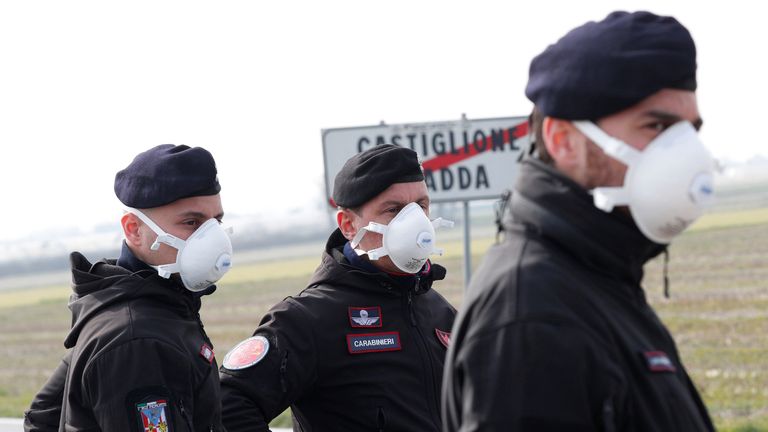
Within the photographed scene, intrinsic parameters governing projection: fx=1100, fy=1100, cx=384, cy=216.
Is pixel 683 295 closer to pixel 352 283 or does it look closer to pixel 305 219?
pixel 352 283

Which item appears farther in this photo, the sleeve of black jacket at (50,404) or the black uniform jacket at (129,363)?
the sleeve of black jacket at (50,404)

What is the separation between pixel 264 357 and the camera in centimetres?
401

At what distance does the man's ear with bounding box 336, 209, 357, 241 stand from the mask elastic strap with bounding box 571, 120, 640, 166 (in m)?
2.33

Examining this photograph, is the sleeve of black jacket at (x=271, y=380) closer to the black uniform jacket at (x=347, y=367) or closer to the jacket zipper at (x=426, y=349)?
the black uniform jacket at (x=347, y=367)

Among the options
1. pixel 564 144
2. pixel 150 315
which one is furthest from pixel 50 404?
pixel 564 144

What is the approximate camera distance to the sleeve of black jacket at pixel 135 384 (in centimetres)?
331

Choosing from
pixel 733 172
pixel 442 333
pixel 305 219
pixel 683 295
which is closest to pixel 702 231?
pixel 683 295

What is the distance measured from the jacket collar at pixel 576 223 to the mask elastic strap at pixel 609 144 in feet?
0.33

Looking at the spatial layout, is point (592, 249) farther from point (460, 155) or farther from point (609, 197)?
point (460, 155)

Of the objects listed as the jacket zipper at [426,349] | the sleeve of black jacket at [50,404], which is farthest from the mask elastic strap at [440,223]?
the sleeve of black jacket at [50,404]

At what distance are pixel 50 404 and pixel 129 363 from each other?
0.62 meters

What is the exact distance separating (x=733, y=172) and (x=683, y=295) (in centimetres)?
10983

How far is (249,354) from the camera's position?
4047mm

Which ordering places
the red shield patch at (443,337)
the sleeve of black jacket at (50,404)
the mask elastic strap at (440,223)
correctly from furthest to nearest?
the mask elastic strap at (440,223), the red shield patch at (443,337), the sleeve of black jacket at (50,404)
